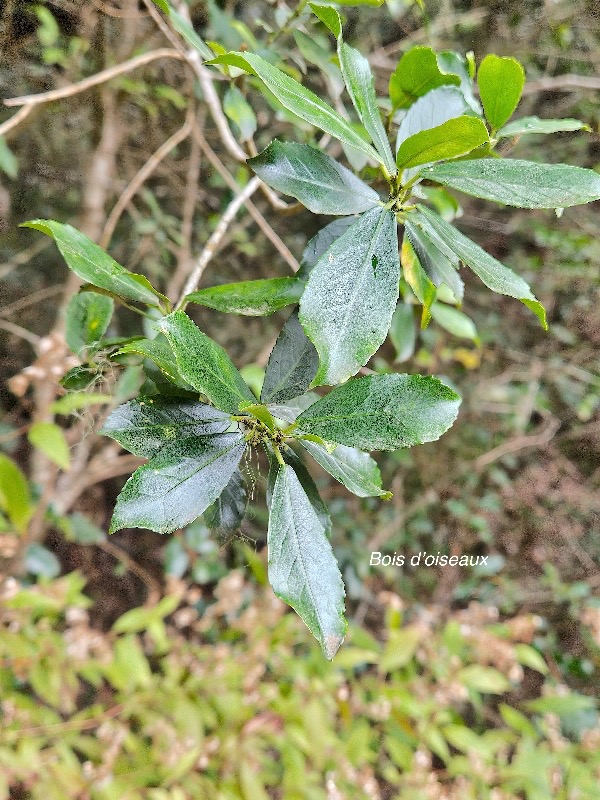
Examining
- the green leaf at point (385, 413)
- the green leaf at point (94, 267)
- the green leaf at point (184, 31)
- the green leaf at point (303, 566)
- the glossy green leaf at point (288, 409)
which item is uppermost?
the green leaf at point (184, 31)

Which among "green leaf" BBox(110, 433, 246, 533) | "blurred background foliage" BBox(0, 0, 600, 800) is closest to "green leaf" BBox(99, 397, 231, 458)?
"green leaf" BBox(110, 433, 246, 533)

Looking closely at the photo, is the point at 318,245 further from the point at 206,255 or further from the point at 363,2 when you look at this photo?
the point at 363,2

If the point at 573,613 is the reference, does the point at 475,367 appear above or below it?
above

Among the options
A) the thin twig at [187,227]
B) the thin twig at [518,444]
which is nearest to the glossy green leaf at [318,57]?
the thin twig at [187,227]

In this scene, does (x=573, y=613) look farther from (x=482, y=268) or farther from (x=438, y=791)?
(x=482, y=268)

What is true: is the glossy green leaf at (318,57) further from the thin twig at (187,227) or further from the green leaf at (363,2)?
the thin twig at (187,227)

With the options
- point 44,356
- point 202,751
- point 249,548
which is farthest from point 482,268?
point 202,751

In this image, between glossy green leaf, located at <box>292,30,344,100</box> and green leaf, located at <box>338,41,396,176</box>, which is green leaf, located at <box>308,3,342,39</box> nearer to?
green leaf, located at <box>338,41,396,176</box>
